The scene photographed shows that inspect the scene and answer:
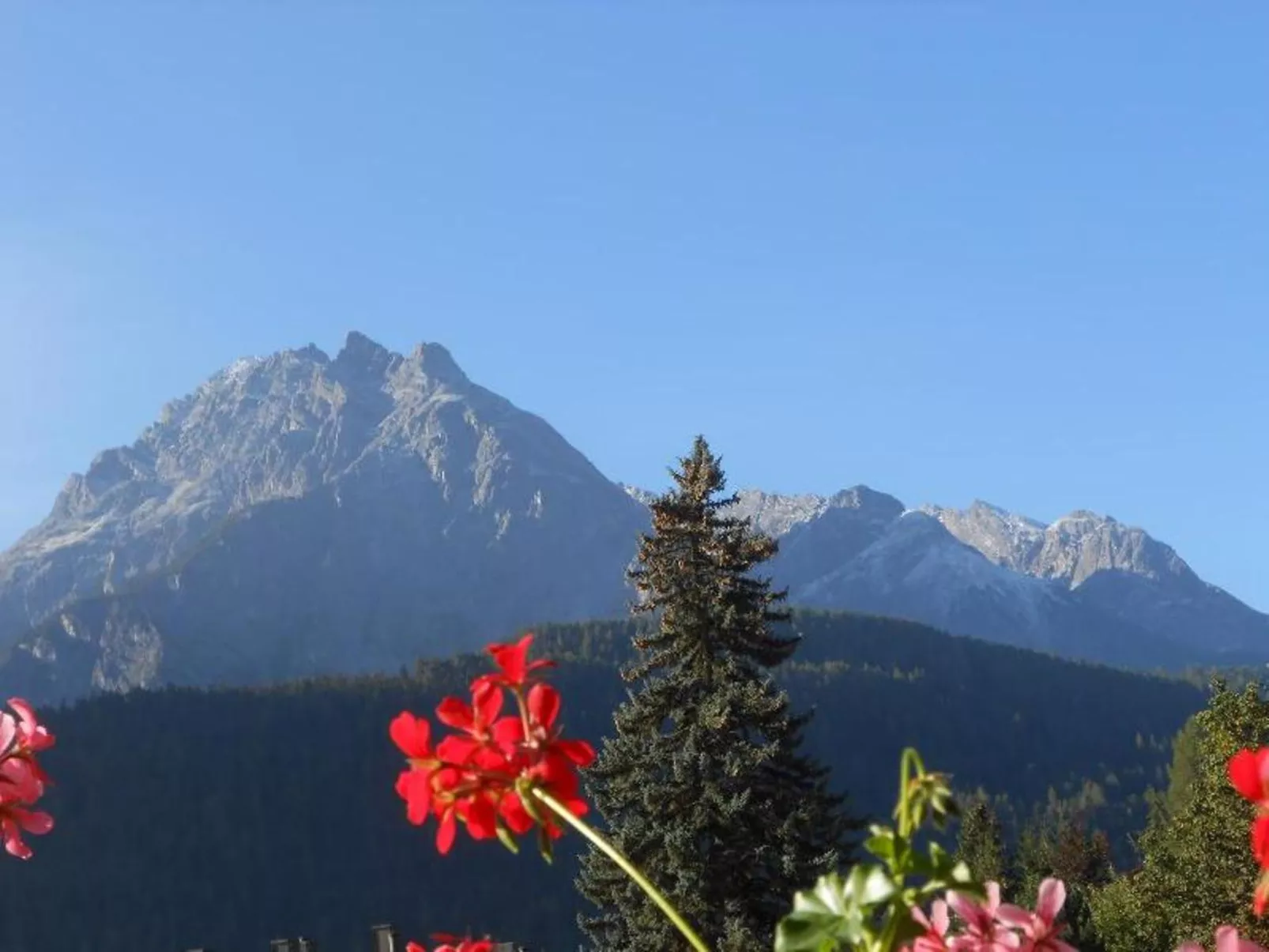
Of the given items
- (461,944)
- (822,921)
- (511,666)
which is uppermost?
(511,666)

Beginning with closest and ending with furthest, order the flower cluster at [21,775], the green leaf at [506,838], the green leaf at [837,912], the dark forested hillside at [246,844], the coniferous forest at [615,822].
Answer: the green leaf at [837,912] → the green leaf at [506,838] → the flower cluster at [21,775] → the coniferous forest at [615,822] → the dark forested hillside at [246,844]

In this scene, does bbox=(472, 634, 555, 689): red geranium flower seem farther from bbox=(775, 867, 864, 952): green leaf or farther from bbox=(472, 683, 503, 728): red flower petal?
bbox=(775, 867, 864, 952): green leaf

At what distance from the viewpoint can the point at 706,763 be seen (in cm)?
2322

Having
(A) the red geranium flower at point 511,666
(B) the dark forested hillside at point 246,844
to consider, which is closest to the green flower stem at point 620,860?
(A) the red geranium flower at point 511,666

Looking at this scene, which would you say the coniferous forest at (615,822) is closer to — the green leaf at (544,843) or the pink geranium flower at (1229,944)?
the green leaf at (544,843)

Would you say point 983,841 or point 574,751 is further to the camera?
point 983,841

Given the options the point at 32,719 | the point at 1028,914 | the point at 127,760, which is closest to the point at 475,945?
the point at 32,719

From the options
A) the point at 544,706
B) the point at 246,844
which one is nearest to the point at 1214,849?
the point at 544,706

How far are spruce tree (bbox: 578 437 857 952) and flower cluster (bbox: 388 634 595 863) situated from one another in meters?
A: 20.3

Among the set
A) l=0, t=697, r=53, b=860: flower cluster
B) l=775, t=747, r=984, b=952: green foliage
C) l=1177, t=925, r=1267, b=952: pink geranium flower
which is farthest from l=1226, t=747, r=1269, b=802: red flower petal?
l=0, t=697, r=53, b=860: flower cluster

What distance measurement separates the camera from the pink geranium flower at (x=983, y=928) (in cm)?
185

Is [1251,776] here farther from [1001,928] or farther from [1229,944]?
[1001,928]

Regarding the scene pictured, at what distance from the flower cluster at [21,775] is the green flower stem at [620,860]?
920 mm

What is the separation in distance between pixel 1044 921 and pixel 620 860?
461 millimetres
